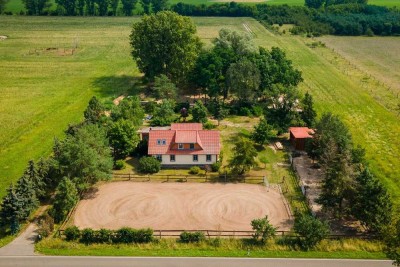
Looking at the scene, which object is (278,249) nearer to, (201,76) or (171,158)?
(171,158)

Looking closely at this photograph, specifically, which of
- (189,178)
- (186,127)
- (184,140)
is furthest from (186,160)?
(186,127)

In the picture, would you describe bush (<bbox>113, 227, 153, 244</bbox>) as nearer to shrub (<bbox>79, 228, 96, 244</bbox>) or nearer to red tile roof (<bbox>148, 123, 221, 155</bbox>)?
shrub (<bbox>79, 228, 96, 244</bbox>)

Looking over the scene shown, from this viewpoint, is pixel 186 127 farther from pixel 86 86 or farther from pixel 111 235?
pixel 86 86

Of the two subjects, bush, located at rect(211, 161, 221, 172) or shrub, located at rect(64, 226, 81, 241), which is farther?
bush, located at rect(211, 161, 221, 172)

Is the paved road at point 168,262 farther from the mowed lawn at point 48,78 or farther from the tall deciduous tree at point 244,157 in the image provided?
the tall deciduous tree at point 244,157

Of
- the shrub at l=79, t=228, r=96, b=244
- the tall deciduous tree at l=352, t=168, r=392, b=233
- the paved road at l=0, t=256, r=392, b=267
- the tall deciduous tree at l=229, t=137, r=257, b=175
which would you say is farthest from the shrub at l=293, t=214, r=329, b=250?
the shrub at l=79, t=228, r=96, b=244

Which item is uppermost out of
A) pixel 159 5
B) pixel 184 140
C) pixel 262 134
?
pixel 159 5
